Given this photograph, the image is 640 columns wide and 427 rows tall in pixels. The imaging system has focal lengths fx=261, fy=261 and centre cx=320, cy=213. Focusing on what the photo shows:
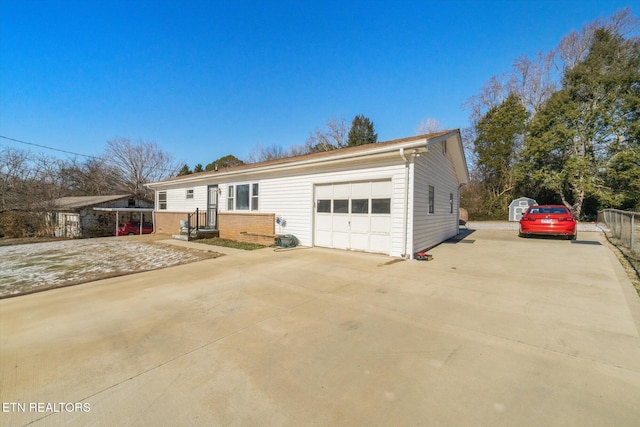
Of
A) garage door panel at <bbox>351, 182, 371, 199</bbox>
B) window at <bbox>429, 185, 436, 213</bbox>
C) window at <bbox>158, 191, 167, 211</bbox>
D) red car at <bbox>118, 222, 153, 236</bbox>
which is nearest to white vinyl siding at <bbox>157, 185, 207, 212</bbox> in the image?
window at <bbox>158, 191, 167, 211</bbox>

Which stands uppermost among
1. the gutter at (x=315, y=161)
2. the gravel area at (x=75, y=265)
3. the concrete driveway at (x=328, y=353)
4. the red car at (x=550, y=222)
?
the gutter at (x=315, y=161)

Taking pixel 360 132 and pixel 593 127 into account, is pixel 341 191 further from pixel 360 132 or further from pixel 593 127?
pixel 360 132

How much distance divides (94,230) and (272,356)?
2252cm

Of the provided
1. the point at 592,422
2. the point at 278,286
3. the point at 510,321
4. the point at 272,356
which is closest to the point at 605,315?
the point at 510,321

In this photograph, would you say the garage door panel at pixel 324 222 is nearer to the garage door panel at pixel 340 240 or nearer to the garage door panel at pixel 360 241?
the garage door panel at pixel 340 240

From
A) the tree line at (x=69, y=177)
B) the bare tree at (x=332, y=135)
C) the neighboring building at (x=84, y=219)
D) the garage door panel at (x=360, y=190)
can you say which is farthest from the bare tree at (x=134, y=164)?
the garage door panel at (x=360, y=190)

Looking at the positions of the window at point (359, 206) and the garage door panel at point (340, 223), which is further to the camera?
the garage door panel at point (340, 223)

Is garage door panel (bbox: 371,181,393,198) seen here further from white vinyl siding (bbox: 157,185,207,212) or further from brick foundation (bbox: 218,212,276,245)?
white vinyl siding (bbox: 157,185,207,212)

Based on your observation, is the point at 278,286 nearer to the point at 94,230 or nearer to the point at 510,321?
the point at 510,321

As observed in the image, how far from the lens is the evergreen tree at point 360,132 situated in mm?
34281

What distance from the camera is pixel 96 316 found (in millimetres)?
3672

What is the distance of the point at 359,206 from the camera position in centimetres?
820

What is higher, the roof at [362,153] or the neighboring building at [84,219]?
the roof at [362,153]

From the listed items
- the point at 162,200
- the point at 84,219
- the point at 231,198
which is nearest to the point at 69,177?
the point at 84,219
